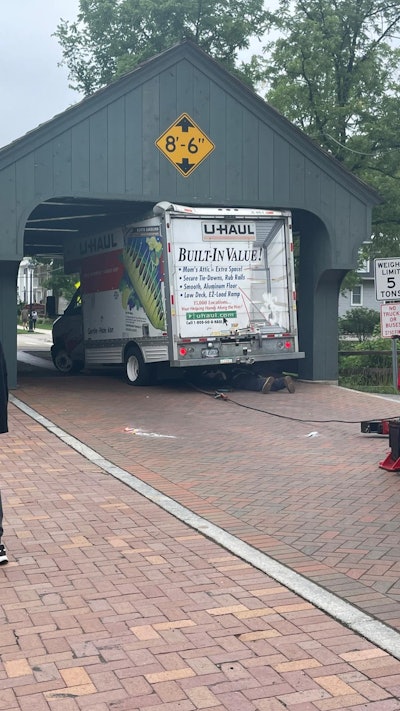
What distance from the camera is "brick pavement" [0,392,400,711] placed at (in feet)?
12.7

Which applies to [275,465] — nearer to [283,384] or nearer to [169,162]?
[283,384]

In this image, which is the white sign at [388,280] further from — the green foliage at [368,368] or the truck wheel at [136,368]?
the green foliage at [368,368]

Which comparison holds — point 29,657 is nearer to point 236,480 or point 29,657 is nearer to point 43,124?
point 236,480

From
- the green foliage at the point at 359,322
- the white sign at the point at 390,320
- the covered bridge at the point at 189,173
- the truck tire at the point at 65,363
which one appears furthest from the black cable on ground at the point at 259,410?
the green foliage at the point at 359,322

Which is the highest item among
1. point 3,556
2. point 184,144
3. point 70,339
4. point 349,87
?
point 349,87

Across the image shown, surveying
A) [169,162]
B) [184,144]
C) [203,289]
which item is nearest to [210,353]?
[203,289]

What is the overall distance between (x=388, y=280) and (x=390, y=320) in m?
0.59

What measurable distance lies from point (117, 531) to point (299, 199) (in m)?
12.0

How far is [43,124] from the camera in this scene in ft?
49.1

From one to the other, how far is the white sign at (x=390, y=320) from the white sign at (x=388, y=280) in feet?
1.07

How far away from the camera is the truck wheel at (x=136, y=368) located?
1659 cm

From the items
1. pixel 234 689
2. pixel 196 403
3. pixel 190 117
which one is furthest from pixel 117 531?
pixel 190 117

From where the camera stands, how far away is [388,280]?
31.4ft

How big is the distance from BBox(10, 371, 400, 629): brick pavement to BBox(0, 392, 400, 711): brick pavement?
1.71ft
